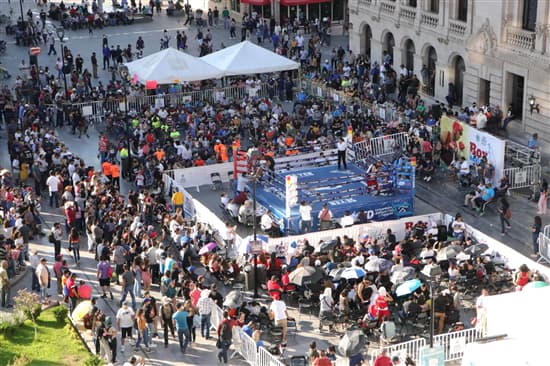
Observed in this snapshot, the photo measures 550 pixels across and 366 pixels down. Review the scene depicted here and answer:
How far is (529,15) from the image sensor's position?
4591 cm

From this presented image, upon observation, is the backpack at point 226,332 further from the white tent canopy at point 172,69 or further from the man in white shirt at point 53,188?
the white tent canopy at point 172,69

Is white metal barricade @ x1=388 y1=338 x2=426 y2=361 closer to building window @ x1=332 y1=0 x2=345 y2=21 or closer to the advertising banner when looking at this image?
the advertising banner

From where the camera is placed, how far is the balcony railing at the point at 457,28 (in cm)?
4966

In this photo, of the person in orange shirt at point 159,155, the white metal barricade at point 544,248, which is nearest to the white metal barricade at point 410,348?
the white metal barricade at point 544,248

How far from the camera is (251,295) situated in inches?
1283

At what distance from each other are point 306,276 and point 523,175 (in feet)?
43.7

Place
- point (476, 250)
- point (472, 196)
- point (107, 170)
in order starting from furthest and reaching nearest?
point (107, 170) < point (472, 196) < point (476, 250)

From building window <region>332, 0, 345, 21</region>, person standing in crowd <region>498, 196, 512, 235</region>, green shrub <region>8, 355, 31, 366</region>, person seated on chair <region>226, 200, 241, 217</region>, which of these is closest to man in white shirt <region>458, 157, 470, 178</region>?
person standing in crowd <region>498, 196, 512, 235</region>

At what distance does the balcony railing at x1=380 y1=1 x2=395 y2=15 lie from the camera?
183ft

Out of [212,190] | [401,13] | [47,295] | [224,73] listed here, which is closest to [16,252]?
[47,295]

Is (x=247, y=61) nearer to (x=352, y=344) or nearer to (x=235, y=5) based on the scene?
A: (x=235, y=5)

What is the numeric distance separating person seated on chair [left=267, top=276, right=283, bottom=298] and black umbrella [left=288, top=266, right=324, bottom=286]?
1.50ft

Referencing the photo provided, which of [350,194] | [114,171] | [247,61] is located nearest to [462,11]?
[247,61]

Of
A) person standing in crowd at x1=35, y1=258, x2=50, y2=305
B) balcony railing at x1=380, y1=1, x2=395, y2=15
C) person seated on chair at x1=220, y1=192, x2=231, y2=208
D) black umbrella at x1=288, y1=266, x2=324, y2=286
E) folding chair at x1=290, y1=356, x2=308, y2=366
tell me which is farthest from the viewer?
balcony railing at x1=380, y1=1, x2=395, y2=15
